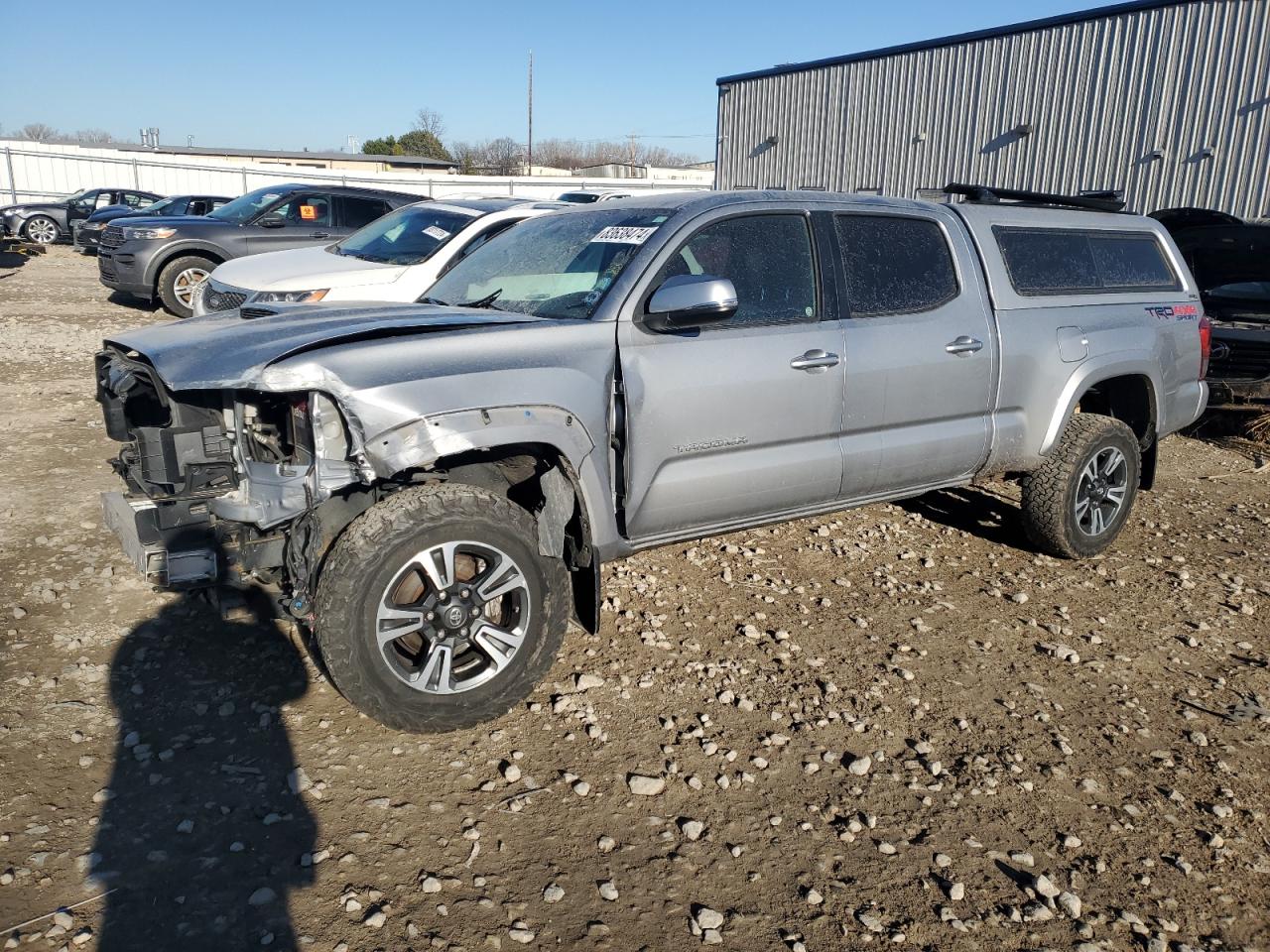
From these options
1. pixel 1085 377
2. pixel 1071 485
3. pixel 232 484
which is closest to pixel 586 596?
pixel 232 484

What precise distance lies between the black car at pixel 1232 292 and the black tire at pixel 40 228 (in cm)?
2525

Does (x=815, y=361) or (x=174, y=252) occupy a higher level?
(x=174, y=252)

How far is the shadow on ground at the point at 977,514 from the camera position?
19.1 ft

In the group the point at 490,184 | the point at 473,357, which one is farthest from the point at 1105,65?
the point at 490,184

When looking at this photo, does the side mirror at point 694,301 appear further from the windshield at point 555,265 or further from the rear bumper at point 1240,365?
the rear bumper at point 1240,365

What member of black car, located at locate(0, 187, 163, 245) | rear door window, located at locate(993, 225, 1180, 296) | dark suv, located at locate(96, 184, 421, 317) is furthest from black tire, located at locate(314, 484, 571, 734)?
black car, located at locate(0, 187, 163, 245)

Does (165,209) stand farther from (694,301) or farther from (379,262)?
(694,301)

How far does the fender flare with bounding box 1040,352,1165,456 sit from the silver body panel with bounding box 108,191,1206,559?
12 mm

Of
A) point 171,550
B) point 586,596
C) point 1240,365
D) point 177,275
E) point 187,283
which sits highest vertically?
point 177,275

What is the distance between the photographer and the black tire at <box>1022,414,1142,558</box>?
5270mm

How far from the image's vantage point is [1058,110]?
17.2 meters

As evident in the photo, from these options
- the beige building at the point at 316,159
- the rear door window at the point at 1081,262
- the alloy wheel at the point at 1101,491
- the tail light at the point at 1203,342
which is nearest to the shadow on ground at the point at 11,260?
the rear door window at the point at 1081,262

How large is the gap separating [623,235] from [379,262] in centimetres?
503

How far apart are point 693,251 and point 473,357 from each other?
1188 millimetres
